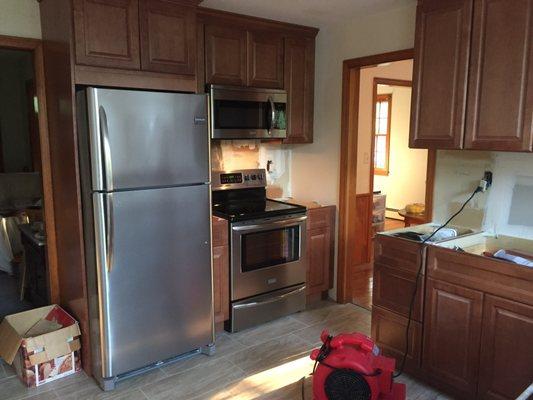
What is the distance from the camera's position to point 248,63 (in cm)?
339

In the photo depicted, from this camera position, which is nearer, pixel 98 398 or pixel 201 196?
pixel 98 398

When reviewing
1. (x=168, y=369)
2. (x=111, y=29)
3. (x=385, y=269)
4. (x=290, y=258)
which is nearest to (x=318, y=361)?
(x=385, y=269)

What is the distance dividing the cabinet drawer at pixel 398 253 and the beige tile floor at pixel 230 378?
0.71 meters

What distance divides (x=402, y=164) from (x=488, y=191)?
448 centimetres

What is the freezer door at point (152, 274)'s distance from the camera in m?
2.46

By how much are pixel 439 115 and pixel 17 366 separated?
3007 millimetres

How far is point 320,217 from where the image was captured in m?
3.72

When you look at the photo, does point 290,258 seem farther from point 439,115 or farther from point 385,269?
point 439,115

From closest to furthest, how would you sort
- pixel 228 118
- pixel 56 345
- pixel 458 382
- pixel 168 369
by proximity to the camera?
pixel 458 382, pixel 56 345, pixel 168 369, pixel 228 118

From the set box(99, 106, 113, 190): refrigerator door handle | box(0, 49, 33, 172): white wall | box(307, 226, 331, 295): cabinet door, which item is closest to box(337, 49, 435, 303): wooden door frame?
box(307, 226, 331, 295): cabinet door

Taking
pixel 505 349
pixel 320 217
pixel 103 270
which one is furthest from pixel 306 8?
pixel 505 349

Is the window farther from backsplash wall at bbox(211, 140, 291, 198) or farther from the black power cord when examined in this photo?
the black power cord

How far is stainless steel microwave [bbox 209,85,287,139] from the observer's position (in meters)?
3.21

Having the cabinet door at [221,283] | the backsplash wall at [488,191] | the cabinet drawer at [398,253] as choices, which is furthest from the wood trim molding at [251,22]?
the cabinet drawer at [398,253]
